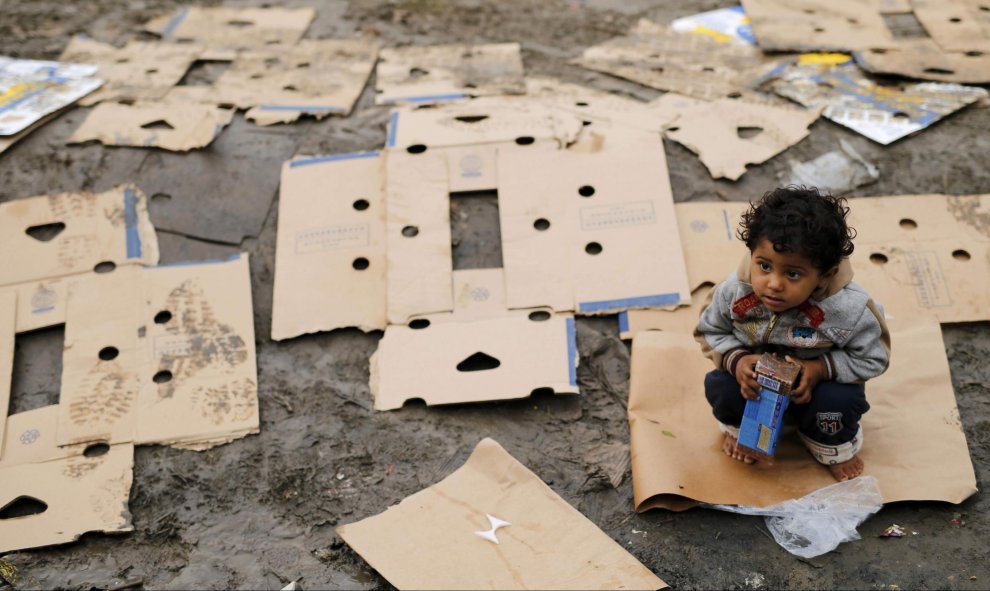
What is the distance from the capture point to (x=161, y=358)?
2.29m

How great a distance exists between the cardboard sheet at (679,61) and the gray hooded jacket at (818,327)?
1.50m

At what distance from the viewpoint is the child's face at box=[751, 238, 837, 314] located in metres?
1.62

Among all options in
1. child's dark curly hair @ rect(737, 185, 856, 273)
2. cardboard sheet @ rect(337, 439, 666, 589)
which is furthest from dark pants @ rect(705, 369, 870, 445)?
cardboard sheet @ rect(337, 439, 666, 589)

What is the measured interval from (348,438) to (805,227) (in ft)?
4.06

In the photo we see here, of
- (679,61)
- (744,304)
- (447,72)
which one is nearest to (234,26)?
(447,72)

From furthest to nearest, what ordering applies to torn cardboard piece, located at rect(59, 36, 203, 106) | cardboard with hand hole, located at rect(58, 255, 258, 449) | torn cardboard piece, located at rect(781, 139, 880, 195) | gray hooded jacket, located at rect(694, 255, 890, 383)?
1. torn cardboard piece, located at rect(59, 36, 203, 106)
2. torn cardboard piece, located at rect(781, 139, 880, 195)
3. cardboard with hand hole, located at rect(58, 255, 258, 449)
4. gray hooded jacket, located at rect(694, 255, 890, 383)

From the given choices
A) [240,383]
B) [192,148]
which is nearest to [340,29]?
[192,148]

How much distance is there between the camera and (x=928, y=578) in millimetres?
1721

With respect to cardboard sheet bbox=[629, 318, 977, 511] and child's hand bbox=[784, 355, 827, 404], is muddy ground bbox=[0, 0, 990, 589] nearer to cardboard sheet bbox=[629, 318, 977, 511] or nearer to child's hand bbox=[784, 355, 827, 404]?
cardboard sheet bbox=[629, 318, 977, 511]

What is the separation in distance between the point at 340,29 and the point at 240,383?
2059 millimetres

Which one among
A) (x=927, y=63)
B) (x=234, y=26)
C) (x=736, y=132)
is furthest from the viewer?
(x=234, y=26)

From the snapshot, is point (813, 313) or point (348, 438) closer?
point (813, 313)

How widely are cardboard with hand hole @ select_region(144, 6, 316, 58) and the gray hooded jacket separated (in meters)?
2.48

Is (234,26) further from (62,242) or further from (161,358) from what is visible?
(161,358)
